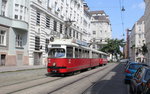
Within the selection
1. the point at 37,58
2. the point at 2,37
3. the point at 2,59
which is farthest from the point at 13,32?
the point at 37,58

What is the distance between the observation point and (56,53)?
62.5 ft

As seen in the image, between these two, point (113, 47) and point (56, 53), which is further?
point (113, 47)

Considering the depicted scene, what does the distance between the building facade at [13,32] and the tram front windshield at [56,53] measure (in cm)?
1119

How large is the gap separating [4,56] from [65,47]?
1306 centimetres

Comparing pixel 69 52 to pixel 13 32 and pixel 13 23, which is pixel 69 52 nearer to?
pixel 13 23

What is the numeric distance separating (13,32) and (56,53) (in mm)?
13627

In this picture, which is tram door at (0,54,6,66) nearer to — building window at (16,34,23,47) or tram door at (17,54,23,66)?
tram door at (17,54,23,66)

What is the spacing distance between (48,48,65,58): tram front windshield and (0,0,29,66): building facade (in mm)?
11194

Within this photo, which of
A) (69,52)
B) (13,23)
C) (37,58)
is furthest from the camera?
(37,58)

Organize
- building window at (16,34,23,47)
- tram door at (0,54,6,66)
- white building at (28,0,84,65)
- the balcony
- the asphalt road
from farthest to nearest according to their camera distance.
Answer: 1. white building at (28,0,84,65)
2. building window at (16,34,23,47)
3. tram door at (0,54,6,66)
4. the balcony
5. the asphalt road

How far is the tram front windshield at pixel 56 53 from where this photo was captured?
61.7ft

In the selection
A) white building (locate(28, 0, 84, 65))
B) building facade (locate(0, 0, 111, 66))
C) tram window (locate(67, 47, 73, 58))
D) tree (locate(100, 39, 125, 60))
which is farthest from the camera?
tree (locate(100, 39, 125, 60))

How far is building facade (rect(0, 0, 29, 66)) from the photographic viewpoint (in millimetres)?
28875

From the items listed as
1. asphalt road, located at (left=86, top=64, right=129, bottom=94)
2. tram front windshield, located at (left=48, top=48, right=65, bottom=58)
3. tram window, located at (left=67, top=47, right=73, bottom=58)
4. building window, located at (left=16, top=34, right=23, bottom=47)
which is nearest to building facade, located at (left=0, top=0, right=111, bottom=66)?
building window, located at (left=16, top=34, right=23, bottom=47)
